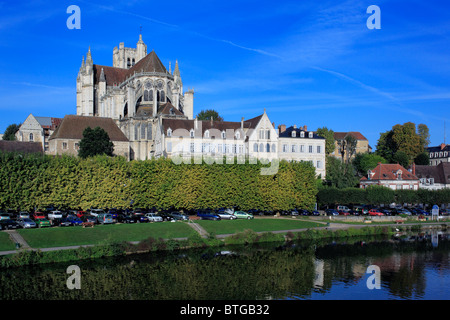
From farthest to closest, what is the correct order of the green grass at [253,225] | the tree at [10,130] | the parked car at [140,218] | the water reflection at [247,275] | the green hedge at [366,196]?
1. the tree at [10,130]
2. the green hedge at [366,196]
3. the parked car at [140,218]
4. the green grass at [253,225]
5. the water reflection at [247,275]

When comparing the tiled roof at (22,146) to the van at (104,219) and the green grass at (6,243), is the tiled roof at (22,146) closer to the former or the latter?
the van at (104,219)

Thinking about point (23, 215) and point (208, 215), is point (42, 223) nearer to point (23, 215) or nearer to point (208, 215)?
point (23, 215)

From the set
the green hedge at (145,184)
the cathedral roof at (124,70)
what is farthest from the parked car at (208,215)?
the cathedral roof at (124,70)

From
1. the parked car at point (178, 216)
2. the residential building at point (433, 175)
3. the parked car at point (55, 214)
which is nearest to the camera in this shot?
the parked car at point (55, 214)

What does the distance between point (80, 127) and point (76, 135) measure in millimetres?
2091

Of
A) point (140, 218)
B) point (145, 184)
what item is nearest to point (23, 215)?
point (140, 218)

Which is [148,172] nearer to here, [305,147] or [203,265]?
[203,265]

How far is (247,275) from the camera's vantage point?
112ft

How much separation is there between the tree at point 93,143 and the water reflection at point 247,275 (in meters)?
41.2

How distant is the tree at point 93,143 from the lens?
77188 mm

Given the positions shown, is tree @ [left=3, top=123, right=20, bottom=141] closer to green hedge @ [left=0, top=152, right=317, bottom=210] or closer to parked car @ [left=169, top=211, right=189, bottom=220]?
green hedge @ [left=0, top=152, right=317, bottom=210]

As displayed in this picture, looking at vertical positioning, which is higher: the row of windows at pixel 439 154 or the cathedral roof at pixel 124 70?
the cathedral roof at pixel 124 70

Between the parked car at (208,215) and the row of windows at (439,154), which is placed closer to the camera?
the parked car at (208,215)

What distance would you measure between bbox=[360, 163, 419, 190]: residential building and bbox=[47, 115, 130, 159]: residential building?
162ft
